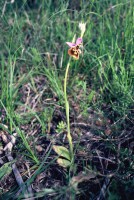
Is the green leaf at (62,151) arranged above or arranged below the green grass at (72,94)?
below

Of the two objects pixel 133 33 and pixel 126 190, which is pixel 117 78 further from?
pixel 126 190

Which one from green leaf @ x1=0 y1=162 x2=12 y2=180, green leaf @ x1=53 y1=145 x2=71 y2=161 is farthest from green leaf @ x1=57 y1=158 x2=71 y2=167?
green leaf @ x1=0 y1=162 x2=12 y2=180

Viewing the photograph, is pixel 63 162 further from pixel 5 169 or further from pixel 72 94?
pixel 72 94

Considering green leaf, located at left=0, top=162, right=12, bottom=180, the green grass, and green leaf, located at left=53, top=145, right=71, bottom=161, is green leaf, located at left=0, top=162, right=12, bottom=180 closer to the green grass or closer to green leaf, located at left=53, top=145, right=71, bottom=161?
the green grass

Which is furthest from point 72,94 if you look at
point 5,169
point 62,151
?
point 5,169

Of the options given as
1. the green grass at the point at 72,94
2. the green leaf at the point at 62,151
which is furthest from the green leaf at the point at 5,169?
the green leaf at the point at 62,151

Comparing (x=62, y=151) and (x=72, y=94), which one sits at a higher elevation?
(x=72, y=94)

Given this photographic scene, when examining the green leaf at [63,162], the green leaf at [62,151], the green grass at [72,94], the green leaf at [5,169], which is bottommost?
the green leaf at [5,169]

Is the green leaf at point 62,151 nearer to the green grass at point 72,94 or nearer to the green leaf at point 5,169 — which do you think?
the green grass at point 72,94
